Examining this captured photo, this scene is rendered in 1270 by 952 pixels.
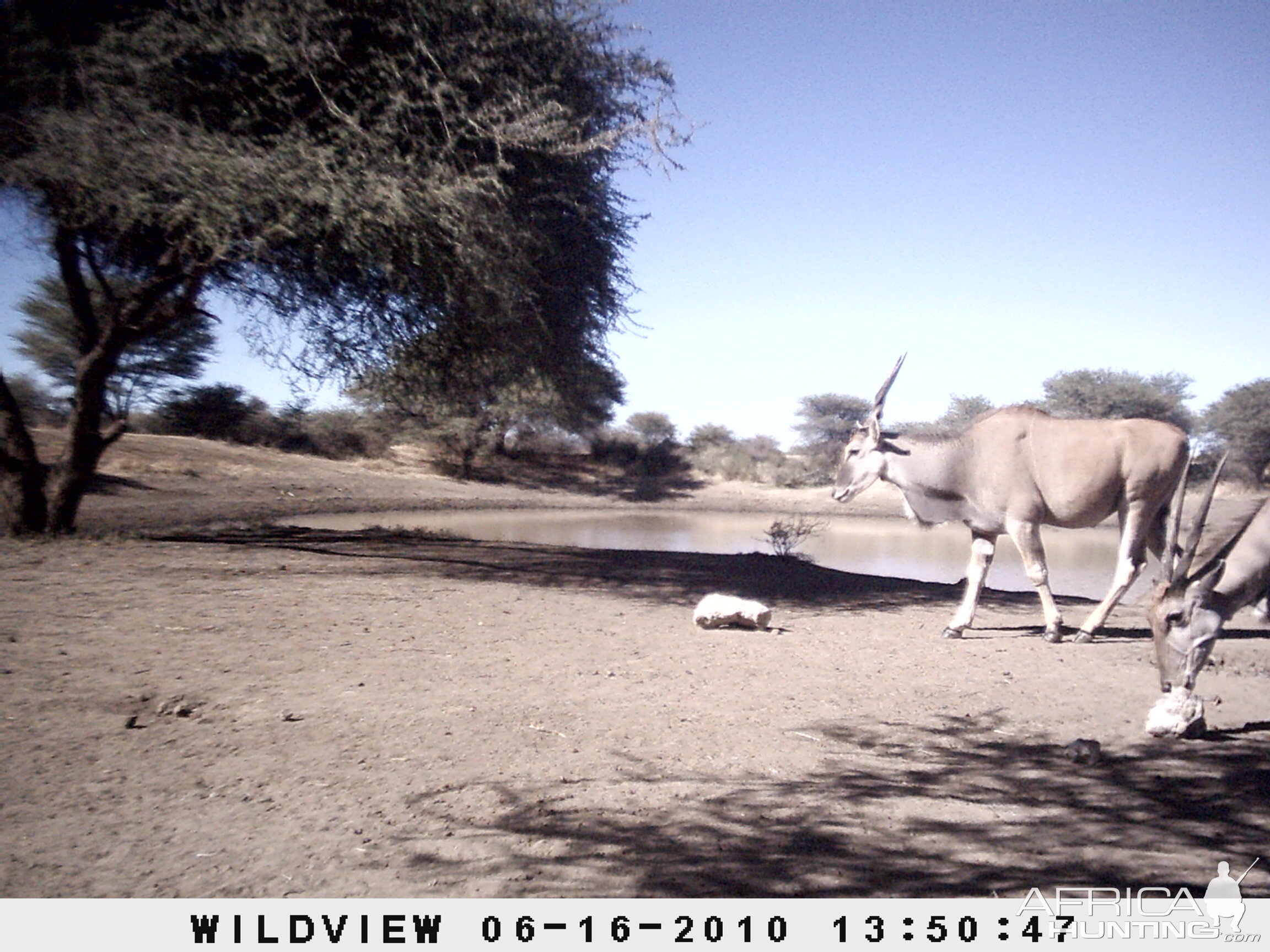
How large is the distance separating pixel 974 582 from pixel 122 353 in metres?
11.1

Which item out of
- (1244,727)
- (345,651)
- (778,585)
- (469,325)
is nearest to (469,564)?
(469,325)

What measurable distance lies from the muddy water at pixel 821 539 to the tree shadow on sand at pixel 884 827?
814cm

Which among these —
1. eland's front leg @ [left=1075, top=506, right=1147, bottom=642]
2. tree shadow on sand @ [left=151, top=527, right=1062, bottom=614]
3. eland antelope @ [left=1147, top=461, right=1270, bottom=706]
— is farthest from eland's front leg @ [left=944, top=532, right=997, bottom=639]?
eland antelope @ [left=1147, top=461, right=1270, bottom=706]

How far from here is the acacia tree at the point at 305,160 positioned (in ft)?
28.8

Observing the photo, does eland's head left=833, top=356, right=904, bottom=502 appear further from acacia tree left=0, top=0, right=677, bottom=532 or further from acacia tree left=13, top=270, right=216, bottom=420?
acacia tree left=13, top=270, right=216, bottom=420

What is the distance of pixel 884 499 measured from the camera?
29.5 metres

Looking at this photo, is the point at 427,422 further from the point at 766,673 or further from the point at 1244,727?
the point at 1244,727

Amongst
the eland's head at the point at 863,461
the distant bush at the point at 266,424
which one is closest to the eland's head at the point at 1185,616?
the eland's head at the point at 863,461

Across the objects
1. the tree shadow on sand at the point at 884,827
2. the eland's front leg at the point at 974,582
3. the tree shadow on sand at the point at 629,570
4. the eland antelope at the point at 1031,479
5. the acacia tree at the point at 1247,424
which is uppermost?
the acacia tree at the point at 1247,424

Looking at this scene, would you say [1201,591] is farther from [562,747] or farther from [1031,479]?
[562,747]

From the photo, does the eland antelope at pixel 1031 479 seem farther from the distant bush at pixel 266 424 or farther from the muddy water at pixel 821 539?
the distant bush at pixel 266 424

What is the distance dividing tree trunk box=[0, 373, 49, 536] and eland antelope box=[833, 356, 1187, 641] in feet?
31.4

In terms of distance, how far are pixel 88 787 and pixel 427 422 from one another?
2668 centimetres
